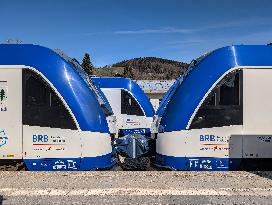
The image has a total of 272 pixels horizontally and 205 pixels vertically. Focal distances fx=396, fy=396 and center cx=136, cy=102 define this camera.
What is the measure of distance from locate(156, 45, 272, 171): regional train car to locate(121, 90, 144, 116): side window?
Result: 8.41 metres

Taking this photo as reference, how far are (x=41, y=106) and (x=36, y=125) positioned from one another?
1.19 feet

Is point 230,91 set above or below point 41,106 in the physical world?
above

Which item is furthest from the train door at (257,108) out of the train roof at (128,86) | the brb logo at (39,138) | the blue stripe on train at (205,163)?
the train roof at (128,86)

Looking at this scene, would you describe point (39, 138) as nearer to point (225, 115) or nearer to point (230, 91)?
point (225, 115)

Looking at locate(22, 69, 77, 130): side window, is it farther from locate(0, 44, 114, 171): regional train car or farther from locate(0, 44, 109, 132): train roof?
locate(0, 44, 109, 132): train roof

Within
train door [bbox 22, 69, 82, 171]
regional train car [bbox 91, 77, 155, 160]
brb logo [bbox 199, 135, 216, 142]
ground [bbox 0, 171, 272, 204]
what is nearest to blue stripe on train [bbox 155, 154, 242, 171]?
brb logo [bbox 199, 135, 216, 142]

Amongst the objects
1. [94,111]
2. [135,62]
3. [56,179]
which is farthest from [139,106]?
[135,62]

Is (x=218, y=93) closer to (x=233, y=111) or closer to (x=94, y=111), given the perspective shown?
(x=233, y=111)

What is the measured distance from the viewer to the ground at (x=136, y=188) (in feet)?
13.9

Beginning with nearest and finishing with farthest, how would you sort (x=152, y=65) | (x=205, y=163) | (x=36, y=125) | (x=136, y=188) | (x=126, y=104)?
(x=136, y=188), (x=36, y=125), (x=205, y=163), (x=126, y=104), (x=152, y=65)

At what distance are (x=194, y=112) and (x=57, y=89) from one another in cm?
257

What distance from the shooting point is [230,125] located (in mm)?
7320

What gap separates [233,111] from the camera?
24.0 ft

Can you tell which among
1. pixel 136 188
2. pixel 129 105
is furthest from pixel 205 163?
pixel 129 105
